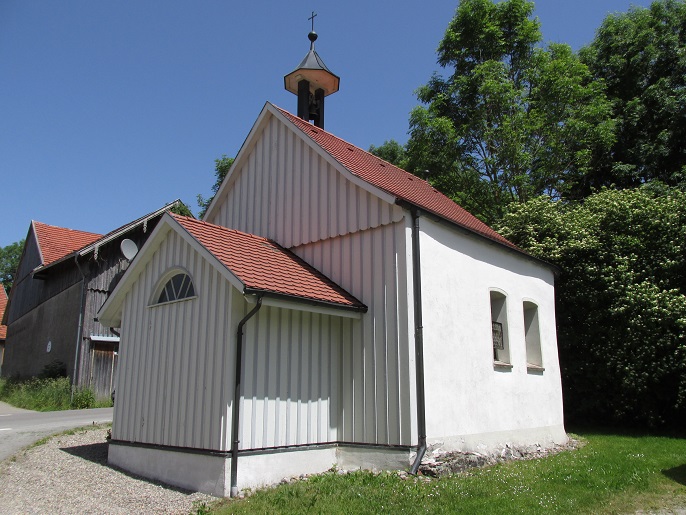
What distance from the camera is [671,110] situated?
72.8 ft

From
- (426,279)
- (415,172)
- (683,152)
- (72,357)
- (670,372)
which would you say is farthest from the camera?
(415,172)

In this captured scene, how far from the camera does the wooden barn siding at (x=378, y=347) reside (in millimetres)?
9422

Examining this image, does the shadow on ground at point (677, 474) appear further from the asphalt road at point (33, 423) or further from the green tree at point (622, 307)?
the asphalt road at point (33, 423)

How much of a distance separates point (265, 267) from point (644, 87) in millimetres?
22894

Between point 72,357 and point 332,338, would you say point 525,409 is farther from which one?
point 72,357

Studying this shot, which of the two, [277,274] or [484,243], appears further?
[484,243]

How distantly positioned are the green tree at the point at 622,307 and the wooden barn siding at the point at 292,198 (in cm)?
834

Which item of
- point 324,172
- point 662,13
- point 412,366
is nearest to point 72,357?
point 324,172

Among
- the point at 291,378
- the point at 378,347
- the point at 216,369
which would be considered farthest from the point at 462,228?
the point at 216,369

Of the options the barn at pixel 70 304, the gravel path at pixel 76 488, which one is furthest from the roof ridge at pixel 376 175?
the barn at pixel 70 304

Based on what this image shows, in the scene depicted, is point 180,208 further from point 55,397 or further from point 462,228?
point 462,228

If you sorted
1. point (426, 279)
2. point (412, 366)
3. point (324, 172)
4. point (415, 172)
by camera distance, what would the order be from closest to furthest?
point (412, 366) → point (426, 279) → point (324, 172) → point (415, 172)

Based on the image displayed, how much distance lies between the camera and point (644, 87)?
82.7 feet

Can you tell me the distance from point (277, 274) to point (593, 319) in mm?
A: 10661
